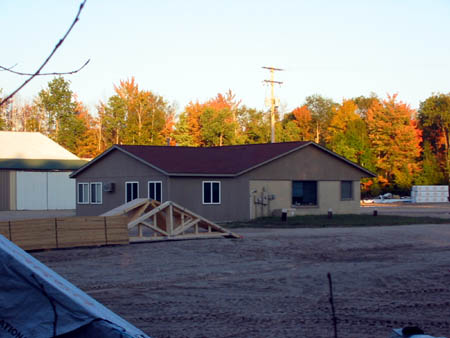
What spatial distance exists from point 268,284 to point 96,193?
1018 inches

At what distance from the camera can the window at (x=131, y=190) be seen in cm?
3503

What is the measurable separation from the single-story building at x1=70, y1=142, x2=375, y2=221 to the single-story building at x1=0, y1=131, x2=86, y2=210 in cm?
1097

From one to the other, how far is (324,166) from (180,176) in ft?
31.1

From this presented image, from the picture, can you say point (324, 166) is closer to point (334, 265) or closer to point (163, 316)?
point (334, 265)

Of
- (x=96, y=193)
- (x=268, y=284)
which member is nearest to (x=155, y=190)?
(x=96, y=193)

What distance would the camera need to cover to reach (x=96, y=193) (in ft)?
124

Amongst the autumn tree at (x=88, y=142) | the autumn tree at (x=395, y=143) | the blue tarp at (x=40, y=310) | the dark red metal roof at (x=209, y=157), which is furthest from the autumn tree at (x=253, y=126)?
the blue tarp at (x=40, y=310)

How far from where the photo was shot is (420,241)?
22.8 meters

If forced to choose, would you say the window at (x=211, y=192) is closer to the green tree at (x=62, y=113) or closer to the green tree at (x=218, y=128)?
the green tree at (x=218, y=128)

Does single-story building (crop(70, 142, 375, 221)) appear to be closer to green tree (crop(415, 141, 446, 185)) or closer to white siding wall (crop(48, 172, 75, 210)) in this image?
white siding wall (crop(48, 172, 75, 210))

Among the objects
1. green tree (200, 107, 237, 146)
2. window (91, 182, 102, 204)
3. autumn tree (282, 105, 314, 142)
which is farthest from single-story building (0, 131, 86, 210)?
autumn tree (282, 105, 314, 142)

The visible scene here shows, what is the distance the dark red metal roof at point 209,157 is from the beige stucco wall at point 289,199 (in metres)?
1.48

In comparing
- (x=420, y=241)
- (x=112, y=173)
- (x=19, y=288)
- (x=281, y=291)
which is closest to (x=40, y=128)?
(x=112, y=173)

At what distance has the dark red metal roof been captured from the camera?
112ft
